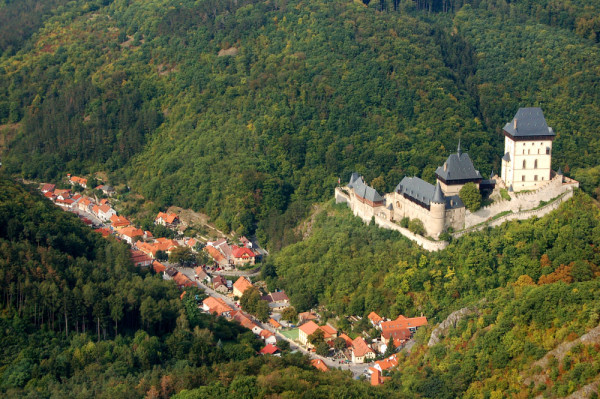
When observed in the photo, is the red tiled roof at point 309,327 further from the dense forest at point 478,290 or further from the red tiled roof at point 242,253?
the red tiled roof at point 242,253

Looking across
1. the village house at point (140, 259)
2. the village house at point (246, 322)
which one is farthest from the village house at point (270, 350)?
the village house at point (140, 259)

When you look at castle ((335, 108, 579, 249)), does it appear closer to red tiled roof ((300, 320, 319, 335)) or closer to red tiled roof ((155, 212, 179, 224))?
red tiled roof ((300, 320, 319, 335))

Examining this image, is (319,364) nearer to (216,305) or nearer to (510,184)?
(216,305)

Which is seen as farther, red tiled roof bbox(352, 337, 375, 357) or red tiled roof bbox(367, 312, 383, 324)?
red tiled roof bbox(367, 312, 383, 324)

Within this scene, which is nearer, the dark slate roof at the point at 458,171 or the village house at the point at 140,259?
the dark slate roof at the point at 458,171

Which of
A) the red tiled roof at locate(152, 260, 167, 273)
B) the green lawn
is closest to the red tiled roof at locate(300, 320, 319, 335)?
the green lawn

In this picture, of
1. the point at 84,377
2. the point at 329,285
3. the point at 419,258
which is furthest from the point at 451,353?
the point at 84,377
